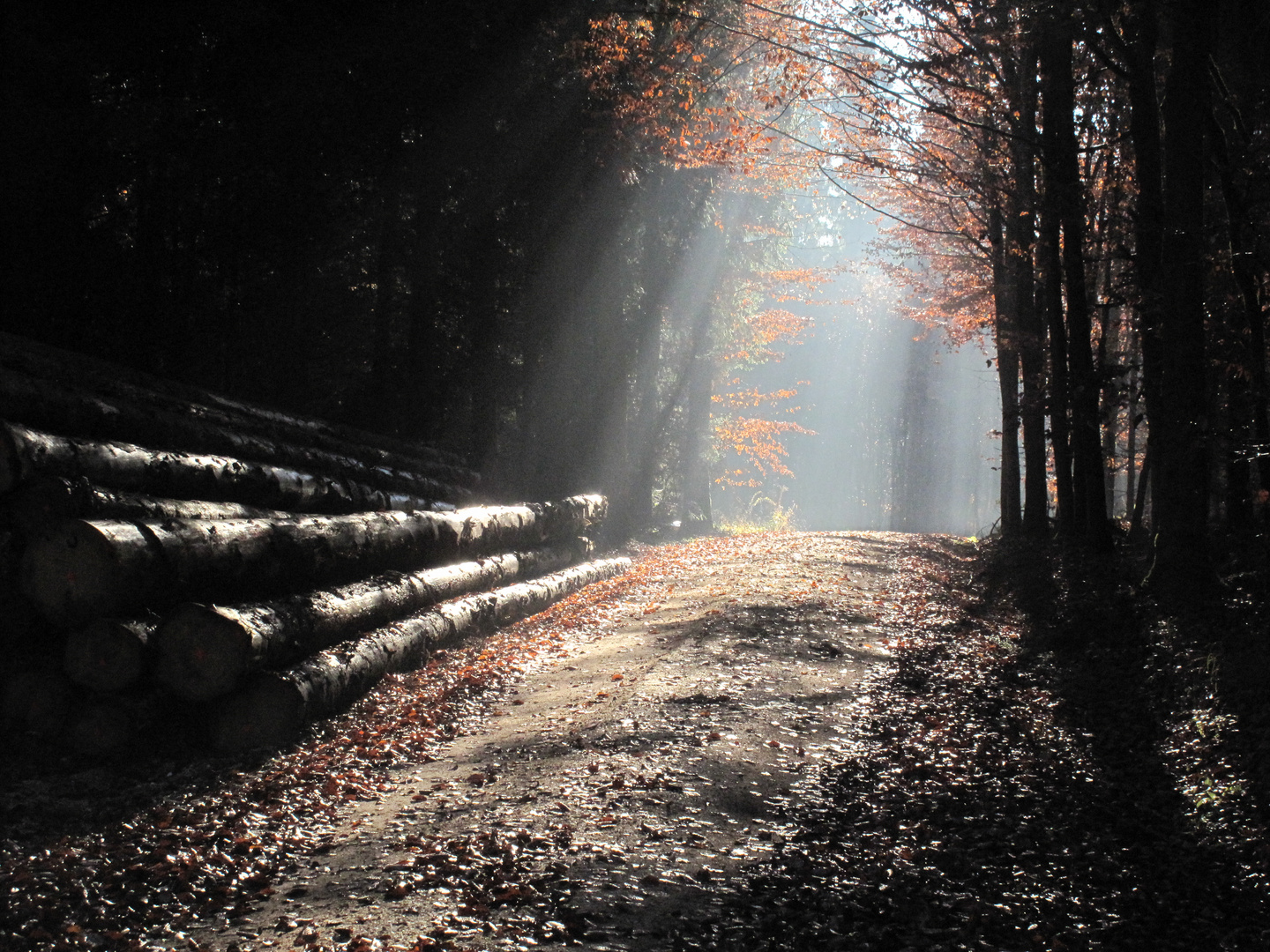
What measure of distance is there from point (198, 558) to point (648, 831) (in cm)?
368

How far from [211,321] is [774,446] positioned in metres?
24.2

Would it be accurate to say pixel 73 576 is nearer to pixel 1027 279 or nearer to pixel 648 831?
pixel 648 831

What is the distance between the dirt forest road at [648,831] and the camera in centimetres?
390

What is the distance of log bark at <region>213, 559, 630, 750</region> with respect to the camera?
19.8 feet

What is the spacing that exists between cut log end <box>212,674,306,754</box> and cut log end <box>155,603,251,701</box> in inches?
7.1

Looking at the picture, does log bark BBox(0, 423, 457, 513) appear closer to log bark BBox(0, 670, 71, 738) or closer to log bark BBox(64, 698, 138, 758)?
log bark BBox(0, 670, 71, 738)

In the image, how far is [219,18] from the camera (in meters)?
14.2

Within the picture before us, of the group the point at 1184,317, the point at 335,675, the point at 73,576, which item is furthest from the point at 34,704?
the point at 1184,317

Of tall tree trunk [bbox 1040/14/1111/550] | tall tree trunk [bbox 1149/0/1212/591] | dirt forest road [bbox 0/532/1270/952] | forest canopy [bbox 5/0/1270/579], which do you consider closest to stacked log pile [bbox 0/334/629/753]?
dirt forest road [bbox 0/532/1270/952]

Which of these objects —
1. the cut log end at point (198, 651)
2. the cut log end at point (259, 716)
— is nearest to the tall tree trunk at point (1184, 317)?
the cut log end at point (259, 716)

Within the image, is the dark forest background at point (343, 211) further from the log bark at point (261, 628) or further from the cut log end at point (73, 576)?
the cut log end at point (73, 576)

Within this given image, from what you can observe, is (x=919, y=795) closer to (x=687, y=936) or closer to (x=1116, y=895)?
(x=1116, y=895)

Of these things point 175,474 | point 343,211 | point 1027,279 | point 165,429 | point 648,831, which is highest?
point 343,211

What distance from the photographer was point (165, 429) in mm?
8055
